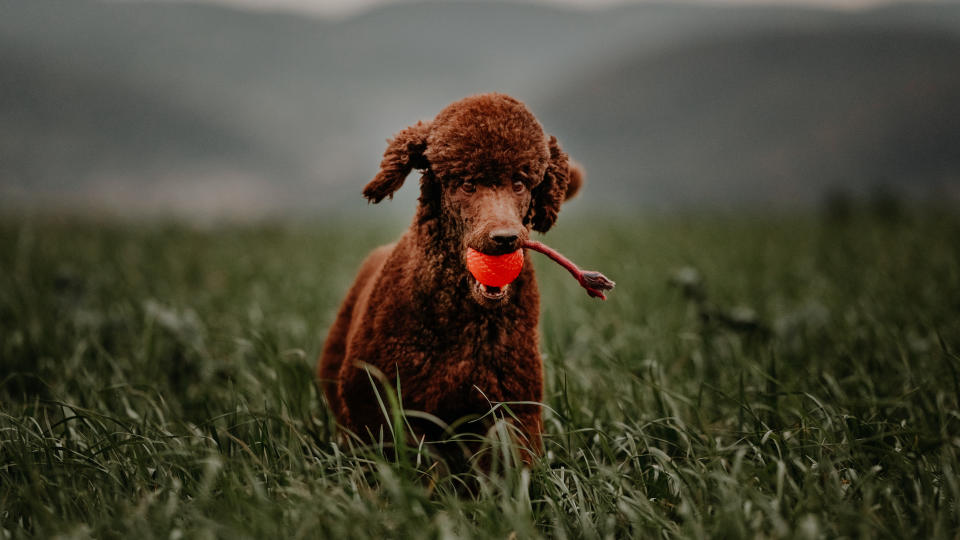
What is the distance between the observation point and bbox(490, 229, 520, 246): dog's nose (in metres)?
1.41

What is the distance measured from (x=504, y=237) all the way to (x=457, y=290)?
37 centimetres

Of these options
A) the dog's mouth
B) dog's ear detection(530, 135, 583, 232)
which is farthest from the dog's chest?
dog's ear detection(530, 135, 583, 232)

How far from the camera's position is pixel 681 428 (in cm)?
205

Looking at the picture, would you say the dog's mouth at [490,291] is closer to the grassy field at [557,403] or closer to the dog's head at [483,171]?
the dog's head at [483,171]

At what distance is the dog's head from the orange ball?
30 mm

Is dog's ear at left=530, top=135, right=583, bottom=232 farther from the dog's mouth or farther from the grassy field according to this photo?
the grassy field

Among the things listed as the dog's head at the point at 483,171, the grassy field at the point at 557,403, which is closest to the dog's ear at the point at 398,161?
the dog's head at the point at 483,171

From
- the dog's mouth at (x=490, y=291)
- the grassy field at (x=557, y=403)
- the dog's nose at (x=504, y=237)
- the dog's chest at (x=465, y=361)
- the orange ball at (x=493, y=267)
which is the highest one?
the dog's nose at (x=504, y=237)

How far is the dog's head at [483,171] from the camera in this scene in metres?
1.52

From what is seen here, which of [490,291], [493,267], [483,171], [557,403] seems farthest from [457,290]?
[557,403]

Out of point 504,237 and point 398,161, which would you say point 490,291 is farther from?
point 398,161

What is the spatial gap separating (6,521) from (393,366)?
112 cm

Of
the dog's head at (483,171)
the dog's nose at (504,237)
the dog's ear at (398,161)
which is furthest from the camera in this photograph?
the dog's ear at (398,161)

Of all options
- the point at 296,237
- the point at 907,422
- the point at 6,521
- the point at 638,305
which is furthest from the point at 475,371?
the point at 296,237
